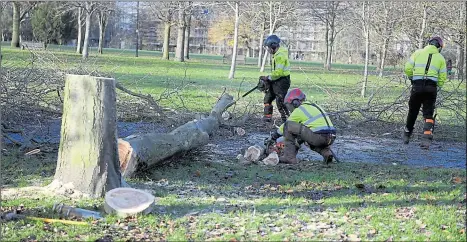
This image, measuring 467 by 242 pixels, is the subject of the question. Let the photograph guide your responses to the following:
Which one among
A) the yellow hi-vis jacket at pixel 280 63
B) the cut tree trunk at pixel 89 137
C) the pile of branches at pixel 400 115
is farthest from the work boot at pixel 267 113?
the cut tree trunk at pixel 89 137

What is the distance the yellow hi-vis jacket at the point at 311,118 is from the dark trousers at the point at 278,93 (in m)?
3.28

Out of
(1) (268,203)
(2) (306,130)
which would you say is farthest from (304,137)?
(1) (268,203)

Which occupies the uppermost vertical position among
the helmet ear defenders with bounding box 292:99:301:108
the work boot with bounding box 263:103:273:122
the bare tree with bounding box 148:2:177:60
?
the bare tree with bounding box 148:2:177:60

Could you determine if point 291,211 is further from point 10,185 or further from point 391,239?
point 10,185

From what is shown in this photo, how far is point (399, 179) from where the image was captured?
6.85 m

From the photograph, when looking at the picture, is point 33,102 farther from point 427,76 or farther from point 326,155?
point 427,76

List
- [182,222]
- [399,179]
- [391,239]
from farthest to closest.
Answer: [399,179]
[182,222]
[391,239]

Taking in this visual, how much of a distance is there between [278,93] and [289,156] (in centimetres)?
339

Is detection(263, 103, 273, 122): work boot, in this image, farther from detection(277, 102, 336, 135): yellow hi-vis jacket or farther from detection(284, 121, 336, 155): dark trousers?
detection(277, 102, 336, 135): yellow hi-vis jacket

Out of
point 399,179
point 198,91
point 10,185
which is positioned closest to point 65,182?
point 10,185

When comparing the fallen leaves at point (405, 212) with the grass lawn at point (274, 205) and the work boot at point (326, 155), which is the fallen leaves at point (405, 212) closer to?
the grass lawn at point (274, 205)

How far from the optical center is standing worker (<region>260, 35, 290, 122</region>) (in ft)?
35.1

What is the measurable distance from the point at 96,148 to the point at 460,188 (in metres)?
Result: 4.08

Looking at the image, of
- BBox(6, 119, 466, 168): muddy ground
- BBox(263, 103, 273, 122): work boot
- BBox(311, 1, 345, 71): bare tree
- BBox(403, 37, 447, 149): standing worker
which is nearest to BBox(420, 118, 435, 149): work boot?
BBox(403, 37, 447, 149): standing worker
